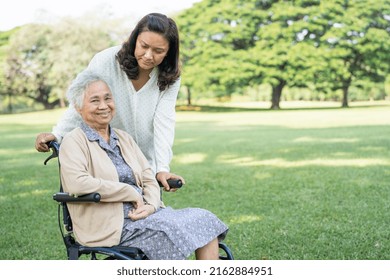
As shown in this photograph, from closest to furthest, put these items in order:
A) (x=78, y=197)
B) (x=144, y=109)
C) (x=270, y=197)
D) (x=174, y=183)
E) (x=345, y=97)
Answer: (x=78, y=197) → (x=174, y=183) → (x=144, y=109) → (x=270, y=197) → (x=345, y=97)

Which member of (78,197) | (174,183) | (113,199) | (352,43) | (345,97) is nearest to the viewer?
(78,197)

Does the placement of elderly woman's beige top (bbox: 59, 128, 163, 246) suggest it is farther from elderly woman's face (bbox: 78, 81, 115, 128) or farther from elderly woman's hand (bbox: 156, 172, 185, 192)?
elderly woman's hand (bbox: 156, 172, 185, 192)

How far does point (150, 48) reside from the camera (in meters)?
2.65

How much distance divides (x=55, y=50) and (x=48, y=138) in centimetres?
2917

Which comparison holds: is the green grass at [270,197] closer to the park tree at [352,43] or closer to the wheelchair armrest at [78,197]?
the wheelchair armrest at [78,197]

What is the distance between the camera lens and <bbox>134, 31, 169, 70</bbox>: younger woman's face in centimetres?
262

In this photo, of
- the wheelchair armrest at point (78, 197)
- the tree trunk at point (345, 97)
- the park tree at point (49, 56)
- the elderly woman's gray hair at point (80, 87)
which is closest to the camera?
the wheelchair armrest at point (78, 197)

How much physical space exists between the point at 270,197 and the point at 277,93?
24.3 m

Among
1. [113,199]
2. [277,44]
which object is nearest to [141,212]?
[113,199]

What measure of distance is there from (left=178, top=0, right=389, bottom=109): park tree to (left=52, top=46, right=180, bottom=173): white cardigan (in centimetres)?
2622

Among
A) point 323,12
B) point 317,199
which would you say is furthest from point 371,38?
point 317,199

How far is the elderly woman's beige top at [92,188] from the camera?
240 cm

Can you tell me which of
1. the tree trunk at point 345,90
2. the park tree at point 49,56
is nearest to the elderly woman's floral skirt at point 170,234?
the tree trunk at point 345,90

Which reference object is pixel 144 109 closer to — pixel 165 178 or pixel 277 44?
pixel 165 178
